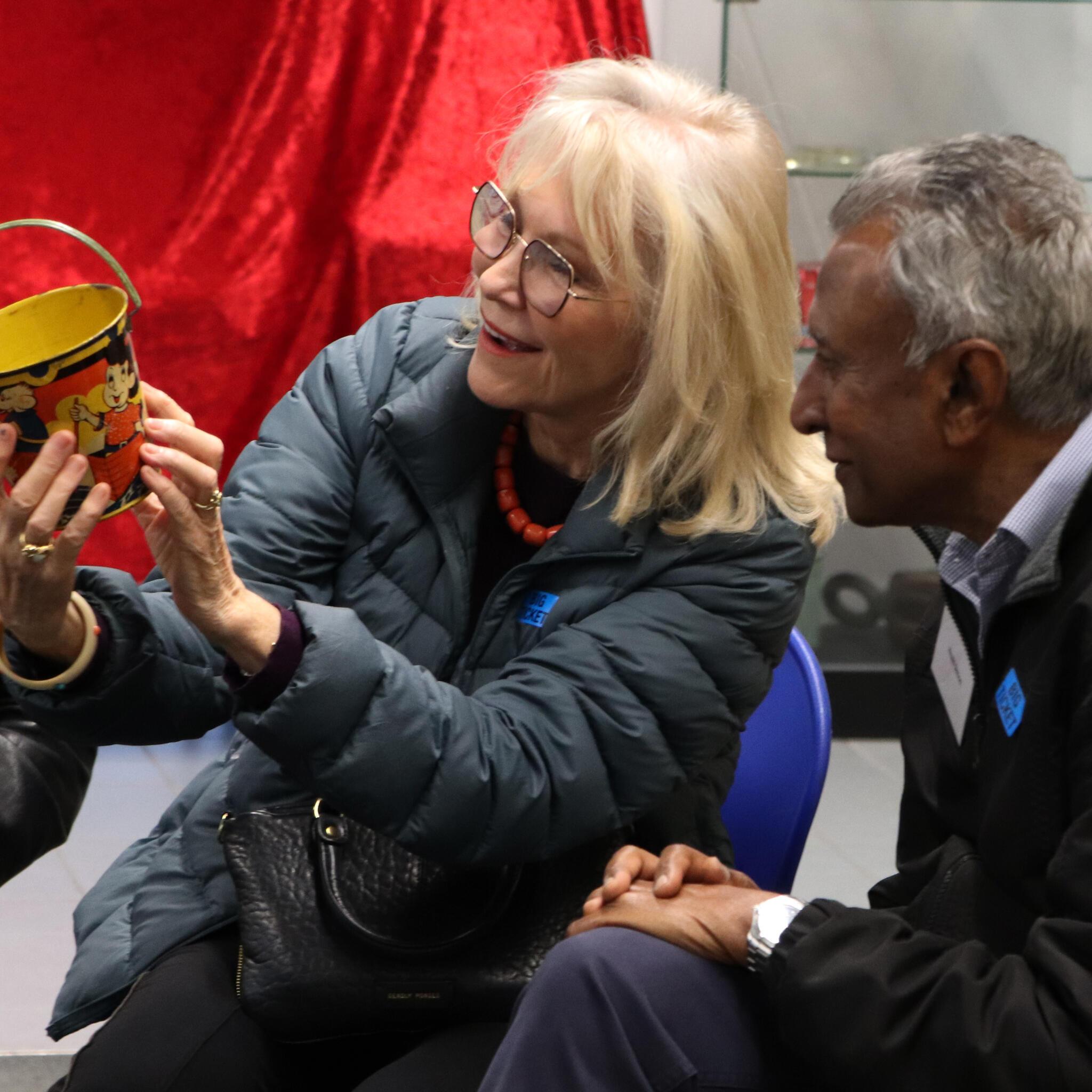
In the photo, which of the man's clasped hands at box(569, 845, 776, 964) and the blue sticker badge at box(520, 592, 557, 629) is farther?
the blue sticker badge at box(520, 592, 557, 629)

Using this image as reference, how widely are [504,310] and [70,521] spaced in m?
0.56

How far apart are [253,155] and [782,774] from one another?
2.39 meters

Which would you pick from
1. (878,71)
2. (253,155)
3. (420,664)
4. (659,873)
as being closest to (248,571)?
(420,664)

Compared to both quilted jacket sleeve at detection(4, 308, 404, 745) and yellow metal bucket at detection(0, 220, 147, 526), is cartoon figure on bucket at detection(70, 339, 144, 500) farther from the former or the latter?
quilted jacket sleeve at detection(4, 308, 404, 745)

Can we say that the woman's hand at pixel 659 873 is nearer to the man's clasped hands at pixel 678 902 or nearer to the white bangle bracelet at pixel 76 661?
the man's clasped hands at pixel 678 902

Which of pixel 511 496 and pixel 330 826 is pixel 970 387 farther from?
pixel 330 826

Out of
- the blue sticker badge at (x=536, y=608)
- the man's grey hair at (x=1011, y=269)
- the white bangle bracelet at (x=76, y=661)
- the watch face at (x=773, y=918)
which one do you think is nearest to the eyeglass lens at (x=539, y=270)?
the blue sticker badge at (x=536, y=608)

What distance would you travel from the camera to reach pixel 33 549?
4.06 ft

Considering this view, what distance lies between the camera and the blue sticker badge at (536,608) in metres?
1.58

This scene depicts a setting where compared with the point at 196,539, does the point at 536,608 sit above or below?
below

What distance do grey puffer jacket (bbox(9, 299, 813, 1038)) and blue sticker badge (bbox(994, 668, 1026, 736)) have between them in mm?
330

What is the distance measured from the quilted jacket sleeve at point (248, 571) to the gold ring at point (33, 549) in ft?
0.59

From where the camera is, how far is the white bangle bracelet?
1.38 meters

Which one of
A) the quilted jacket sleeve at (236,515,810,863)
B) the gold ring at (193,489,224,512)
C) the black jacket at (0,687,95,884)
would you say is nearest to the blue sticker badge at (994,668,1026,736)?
the quilted jacket sleeve at (236,515,810,863)
